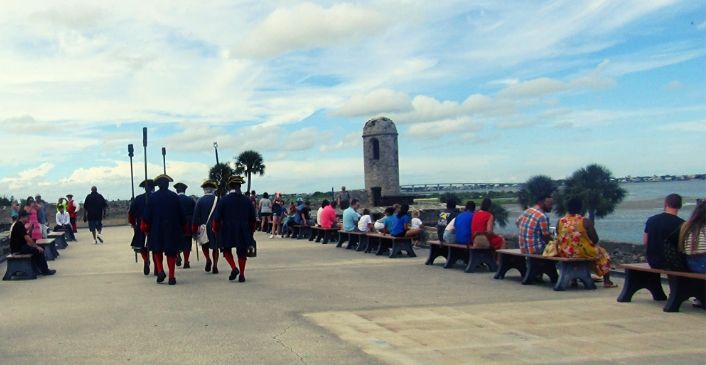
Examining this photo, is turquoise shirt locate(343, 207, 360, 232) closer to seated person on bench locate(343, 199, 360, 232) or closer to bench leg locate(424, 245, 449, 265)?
seated person on bench locate(343, 199, 360, 232)

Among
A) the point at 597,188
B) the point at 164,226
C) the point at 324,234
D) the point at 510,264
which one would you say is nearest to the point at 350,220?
the point at 324,234

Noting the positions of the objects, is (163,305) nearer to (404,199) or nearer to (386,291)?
(386,291)

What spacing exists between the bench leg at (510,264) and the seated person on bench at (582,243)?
1387mm

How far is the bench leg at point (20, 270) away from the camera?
13.4m

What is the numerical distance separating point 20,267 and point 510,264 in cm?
827

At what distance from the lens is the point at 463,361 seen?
640 cm

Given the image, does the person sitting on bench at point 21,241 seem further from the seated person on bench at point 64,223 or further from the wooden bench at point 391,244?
the seated person on bench at point 64,223

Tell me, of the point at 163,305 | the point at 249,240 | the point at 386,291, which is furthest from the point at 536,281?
the point at 163,305

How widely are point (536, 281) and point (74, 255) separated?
12385mm

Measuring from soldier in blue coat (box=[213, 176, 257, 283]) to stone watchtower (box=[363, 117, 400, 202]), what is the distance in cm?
3605

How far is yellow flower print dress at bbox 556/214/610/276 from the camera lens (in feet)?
34.7

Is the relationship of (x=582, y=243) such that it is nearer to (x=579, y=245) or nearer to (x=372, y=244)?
(x=579, y=245)

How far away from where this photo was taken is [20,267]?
1345 centimetres

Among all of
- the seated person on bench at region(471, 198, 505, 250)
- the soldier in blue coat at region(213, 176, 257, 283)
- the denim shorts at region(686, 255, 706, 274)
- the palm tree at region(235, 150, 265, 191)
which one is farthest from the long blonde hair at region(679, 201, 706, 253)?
the palm tree at region(235, 150, 265, 191)
